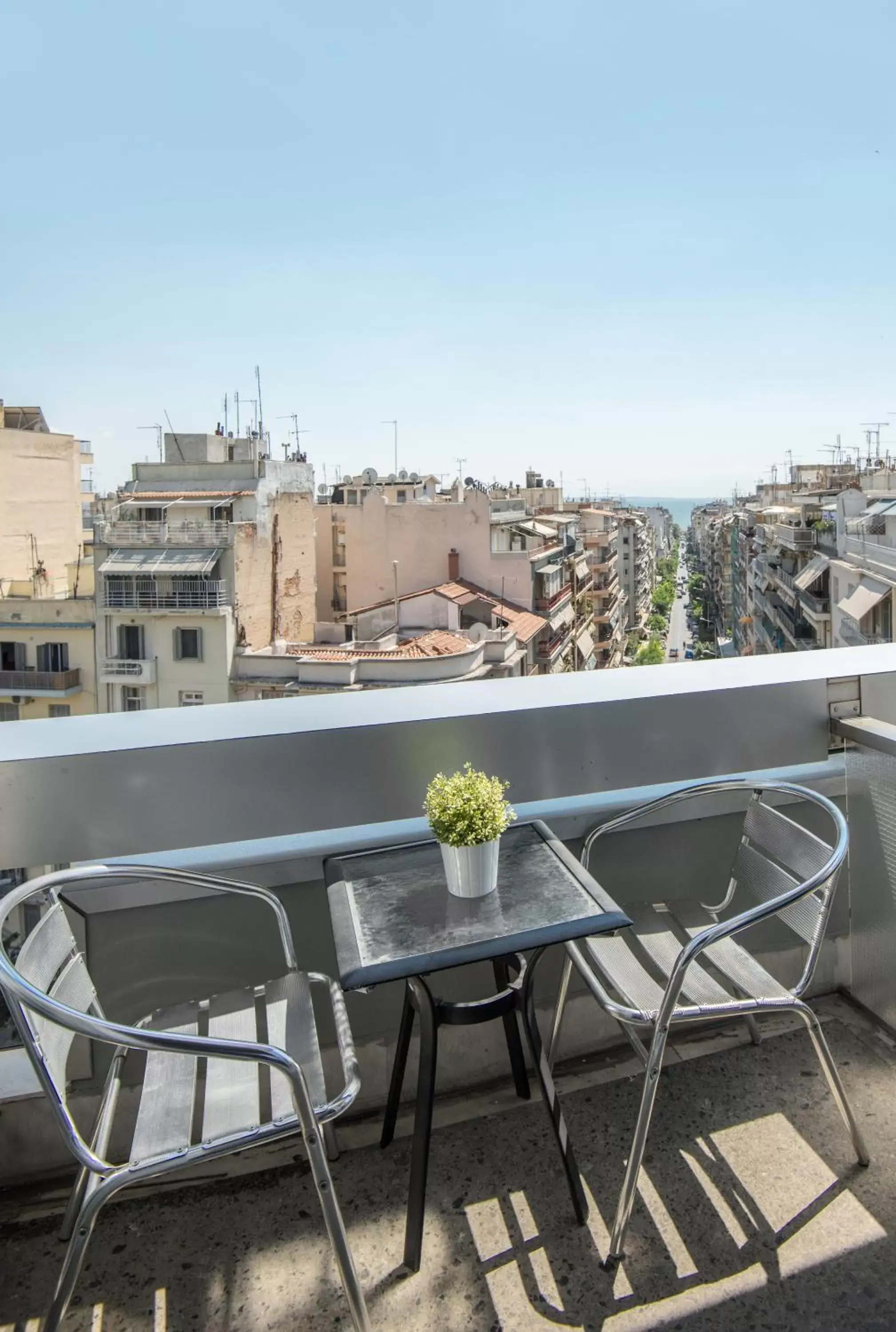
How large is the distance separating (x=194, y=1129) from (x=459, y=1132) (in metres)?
0.51

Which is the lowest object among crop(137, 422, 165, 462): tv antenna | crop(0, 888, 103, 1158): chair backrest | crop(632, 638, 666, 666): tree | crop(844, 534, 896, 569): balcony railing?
crop(632, 638, 666, 666): tree

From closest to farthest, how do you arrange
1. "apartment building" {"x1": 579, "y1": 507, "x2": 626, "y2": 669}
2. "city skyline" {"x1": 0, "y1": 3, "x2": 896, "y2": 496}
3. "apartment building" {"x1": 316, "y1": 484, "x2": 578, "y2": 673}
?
"city skyline" {"x1": 0, "y1": 3, "x2": 896, "y2": 496} < "apartment building" {"x1": 316, "y1": 484, "x2": 578, "y2": 673} < "apartment building" {"x1": 579, "y1": 507, "x2": 626, "y2": 669}

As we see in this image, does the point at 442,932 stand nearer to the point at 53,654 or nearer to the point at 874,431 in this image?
the point at 53,654

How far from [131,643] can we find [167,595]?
0.93 metres

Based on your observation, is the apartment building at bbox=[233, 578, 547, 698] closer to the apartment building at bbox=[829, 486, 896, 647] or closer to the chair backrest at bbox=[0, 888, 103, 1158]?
the chair backrest at bbox=[0, 888, 103, 1158]

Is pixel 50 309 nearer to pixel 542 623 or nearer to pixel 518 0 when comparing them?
pixel 518 0

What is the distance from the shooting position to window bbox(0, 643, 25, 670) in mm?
11156

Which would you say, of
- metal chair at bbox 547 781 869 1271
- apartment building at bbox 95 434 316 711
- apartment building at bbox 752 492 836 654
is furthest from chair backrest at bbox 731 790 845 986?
apartment building at bbox 752 492 836 654

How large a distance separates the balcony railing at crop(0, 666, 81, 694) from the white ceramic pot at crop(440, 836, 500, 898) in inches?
440

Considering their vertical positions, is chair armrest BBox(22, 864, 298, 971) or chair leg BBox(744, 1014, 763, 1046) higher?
chair armrest BBox(22, 864, 298, 971)

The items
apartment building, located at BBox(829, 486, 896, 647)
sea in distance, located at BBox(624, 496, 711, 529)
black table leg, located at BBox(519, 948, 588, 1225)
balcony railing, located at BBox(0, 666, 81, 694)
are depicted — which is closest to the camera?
black table leg, located at BBox(519, 948, 588, 1225)

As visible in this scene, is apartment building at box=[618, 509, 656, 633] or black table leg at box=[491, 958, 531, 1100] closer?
black table leg at box=[491, 958, 531, 1100]

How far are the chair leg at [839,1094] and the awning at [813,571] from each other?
2090 centimetres

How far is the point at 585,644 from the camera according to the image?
1193 inches
